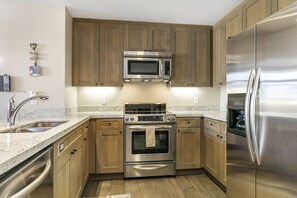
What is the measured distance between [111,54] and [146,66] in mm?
609

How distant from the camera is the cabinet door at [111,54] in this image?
3266 millimetres

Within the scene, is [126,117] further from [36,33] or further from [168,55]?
[36,33]

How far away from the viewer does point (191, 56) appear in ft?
11.4

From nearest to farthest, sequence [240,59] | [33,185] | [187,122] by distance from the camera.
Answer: [33,185] → [240,59] → [187,122]

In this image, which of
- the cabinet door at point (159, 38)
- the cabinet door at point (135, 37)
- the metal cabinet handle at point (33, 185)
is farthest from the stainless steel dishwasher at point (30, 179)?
the cabinet door at point (159, 38)

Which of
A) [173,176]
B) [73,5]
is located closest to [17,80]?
[73,5]

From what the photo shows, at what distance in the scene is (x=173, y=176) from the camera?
121 inches

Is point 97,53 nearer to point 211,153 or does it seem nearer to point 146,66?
point 146,66

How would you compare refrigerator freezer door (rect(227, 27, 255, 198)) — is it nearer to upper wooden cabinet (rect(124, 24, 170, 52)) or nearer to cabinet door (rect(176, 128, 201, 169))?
cabinet door (rect(176, 128, 201, 169))

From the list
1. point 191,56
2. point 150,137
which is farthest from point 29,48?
point 191,56

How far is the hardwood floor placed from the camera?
8.27ft

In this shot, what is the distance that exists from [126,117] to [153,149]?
2.06 feet

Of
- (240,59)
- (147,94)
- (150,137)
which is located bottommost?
(150,137)

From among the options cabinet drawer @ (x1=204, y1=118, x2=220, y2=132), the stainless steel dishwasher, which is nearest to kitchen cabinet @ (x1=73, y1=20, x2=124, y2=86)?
cabinet drawer @ (x1=204, y1=118, x2=220, y2=132)
